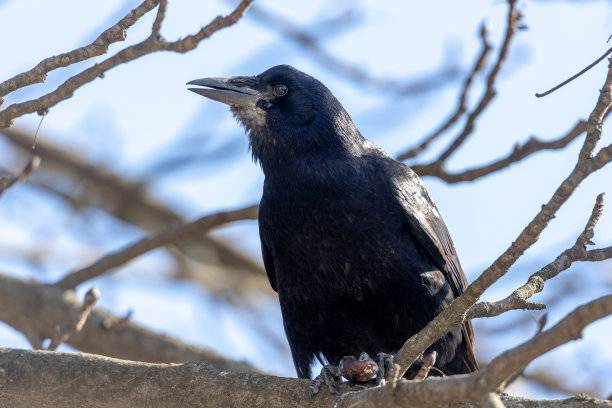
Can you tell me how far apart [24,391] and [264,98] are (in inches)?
87.5

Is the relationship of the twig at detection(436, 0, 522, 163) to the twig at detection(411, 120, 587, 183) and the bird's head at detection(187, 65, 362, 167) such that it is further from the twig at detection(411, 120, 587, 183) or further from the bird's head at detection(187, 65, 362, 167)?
the bird's head at detection(187, 65, 362, 167)

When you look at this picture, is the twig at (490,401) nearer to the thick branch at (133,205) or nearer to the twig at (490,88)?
the twig at (490,88)

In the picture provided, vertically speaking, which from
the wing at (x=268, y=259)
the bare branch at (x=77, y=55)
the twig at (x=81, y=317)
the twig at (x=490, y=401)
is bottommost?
the twig at (x=490, y=401)

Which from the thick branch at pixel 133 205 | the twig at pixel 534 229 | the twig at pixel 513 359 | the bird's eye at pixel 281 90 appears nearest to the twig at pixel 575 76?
the twig at pixel 534 229

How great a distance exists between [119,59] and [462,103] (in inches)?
92.9

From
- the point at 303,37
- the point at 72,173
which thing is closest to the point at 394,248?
the point at 303,37

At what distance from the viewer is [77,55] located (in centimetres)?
321

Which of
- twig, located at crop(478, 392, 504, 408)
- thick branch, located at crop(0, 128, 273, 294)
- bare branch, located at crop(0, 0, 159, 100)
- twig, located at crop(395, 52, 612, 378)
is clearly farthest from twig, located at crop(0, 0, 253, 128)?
thick branch, located at crop(0, 128, 273, 294)

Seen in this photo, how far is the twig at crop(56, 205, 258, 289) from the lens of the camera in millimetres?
5215

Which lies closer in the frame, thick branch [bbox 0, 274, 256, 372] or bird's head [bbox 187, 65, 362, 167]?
bird's head [bbox 187, 65, 362, 167]

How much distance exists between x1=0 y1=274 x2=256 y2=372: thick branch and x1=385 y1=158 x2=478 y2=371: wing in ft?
4.70

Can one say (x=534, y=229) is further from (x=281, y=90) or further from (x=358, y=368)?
(x=281, y=90)

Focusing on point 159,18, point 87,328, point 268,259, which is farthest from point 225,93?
point 87,328

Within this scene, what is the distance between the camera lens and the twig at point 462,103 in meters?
4.95
